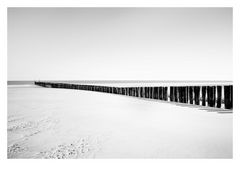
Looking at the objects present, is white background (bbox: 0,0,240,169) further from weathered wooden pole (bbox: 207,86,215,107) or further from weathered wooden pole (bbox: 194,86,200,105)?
weathered wooden pole (bbox: 194,86,200,105)

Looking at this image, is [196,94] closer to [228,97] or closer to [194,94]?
[194,94]

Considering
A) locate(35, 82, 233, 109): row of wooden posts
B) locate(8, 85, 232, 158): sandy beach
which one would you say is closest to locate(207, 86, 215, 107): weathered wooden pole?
locate(35, 82, 233, 109): row of wooden posts

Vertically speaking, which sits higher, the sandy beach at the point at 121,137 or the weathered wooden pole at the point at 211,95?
the weathered wooden pole at the point at 211,95

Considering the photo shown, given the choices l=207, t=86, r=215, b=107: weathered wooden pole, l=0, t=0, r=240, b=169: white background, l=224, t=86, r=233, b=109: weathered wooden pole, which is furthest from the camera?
l=207, t=86, r=215, b=107: weathered wooden pole

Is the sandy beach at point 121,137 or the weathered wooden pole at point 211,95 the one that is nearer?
the sandy beach at point 121,137

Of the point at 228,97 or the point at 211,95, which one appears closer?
the point at 228,97
